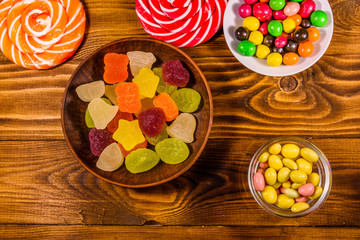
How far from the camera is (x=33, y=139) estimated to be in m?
1.09

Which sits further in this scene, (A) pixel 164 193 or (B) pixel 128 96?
(A) pixel 164 193

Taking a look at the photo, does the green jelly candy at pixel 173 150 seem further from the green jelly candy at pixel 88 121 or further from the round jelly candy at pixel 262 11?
the round jelly candy at pixel 262 11

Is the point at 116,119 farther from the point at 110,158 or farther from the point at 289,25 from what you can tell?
the point at 289,25

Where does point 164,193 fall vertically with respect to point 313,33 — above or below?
below

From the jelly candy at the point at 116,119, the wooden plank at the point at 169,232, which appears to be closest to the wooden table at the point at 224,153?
the wooden plank at the point at 169,232

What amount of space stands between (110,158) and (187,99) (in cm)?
30

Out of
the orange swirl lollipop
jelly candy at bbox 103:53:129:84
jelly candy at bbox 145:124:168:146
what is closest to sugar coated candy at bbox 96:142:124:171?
jelly candy at bbox 145:124:168:146

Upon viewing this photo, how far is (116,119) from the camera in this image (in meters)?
0.98

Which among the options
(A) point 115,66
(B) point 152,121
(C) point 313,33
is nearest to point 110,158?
(B) point 152,121

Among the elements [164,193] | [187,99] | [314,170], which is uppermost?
[187,99]

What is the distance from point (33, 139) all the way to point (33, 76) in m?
0.22

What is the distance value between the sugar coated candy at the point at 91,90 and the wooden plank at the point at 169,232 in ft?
1.50

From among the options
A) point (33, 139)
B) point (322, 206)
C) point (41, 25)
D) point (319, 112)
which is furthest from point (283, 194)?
point (41, 25)

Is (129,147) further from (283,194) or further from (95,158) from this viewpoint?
(283,194)
